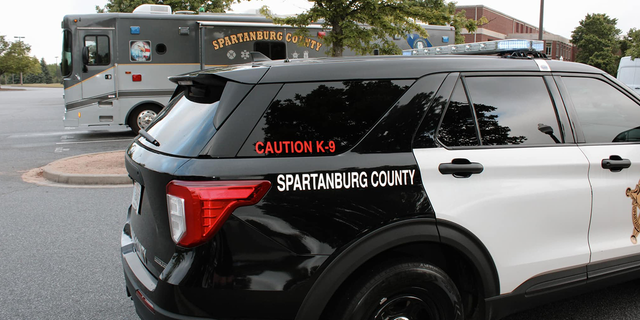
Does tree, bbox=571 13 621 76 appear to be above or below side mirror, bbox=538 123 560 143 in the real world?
above

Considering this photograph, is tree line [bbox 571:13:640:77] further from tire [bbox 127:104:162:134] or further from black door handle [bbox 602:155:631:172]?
black door handle [bbox 602:155:631:172]

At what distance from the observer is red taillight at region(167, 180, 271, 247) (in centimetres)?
209

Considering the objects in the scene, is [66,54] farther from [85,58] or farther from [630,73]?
[630,73]

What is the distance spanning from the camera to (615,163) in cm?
Result: 292

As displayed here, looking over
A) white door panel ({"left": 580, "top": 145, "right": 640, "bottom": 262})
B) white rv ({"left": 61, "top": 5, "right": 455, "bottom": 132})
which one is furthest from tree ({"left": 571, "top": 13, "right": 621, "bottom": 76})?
white door panel ({"left": 580, "top": 145, "right": 640, "bottom": 262})

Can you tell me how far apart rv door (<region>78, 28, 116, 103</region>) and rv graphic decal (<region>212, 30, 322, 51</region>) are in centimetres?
271

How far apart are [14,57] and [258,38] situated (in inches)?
2835

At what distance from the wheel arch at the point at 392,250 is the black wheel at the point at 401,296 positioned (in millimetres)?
78

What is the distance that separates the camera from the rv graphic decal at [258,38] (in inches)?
525

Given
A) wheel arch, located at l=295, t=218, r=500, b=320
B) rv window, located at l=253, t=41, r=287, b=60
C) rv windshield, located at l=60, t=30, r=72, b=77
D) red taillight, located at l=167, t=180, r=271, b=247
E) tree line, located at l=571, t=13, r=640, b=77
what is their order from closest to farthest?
red taillight, located at l=167, t=180, r=271, b=247 < wheel arch, located at l=295, t=218, r=500, b=320 < rv windshield, located at l=60, t=30, r=72, b=77 < rv window, located at l=253, t=41, r=287, b=60 < tree line, located at l=571, t=13, r=640, b=77

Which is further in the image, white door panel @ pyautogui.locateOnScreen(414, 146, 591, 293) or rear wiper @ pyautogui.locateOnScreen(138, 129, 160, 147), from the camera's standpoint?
rear wiper @ pyautogui.locateOnScreen(138, 129, 160, 147)

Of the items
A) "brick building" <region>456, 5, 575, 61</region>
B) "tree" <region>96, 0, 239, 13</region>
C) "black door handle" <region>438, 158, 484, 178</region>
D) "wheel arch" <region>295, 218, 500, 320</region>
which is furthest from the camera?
"brick building" <region>456, 5, 575, 61</region>

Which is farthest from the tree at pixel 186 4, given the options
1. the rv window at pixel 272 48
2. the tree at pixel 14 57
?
the tree at pixel 14 57

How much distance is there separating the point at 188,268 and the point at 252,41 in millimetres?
12210
